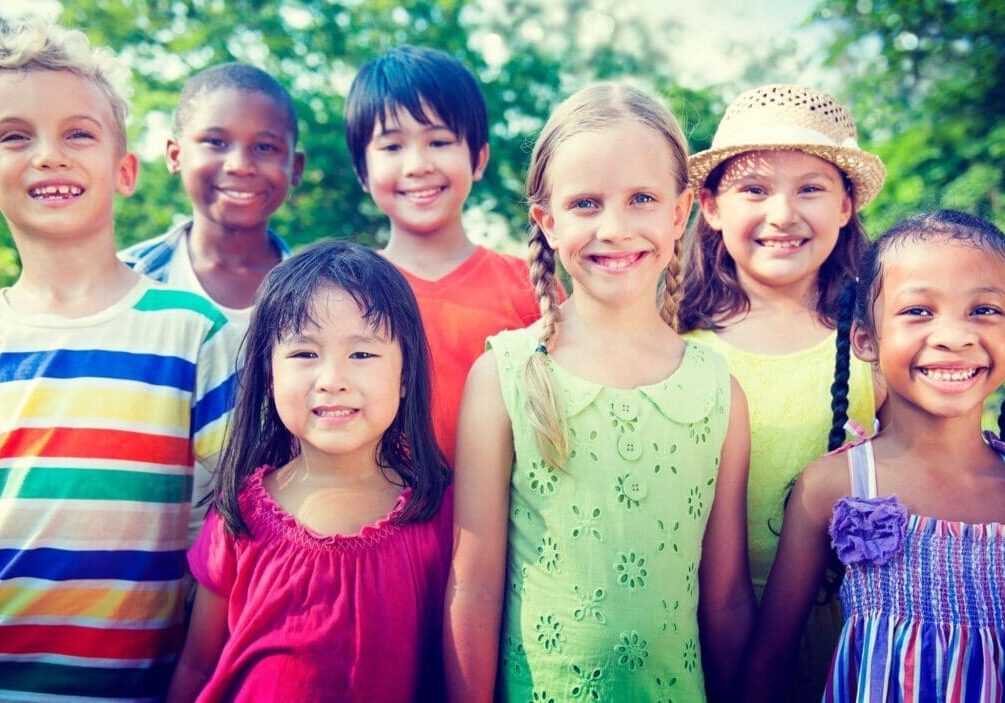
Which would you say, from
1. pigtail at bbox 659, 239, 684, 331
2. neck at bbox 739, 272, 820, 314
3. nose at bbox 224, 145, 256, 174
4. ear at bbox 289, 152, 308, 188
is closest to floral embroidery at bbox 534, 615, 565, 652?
pigtail at bbox 659, 239, 684, 331

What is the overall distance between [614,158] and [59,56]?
157cm

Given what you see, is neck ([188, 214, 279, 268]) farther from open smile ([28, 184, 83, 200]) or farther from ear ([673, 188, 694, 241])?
ear ([673, 188, 694, 241])

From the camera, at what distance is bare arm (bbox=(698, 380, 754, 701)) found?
2.37m

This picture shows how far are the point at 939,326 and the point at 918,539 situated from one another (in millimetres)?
524

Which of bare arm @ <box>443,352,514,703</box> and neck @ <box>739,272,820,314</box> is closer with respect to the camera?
bare arm @ <box>443,352,514,703</box>

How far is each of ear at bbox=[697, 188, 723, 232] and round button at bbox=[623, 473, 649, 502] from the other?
1.09 meters

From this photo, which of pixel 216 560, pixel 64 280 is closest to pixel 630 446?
pixel 216 560

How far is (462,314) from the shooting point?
9.98 ft

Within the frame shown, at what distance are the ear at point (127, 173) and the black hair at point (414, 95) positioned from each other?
2.89 ft

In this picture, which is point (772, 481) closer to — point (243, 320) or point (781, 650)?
point (781, 650)

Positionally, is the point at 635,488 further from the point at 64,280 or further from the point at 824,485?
the point at 64,280

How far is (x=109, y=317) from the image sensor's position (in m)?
2.47

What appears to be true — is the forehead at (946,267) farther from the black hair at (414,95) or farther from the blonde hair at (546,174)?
the black hair at (414,95)

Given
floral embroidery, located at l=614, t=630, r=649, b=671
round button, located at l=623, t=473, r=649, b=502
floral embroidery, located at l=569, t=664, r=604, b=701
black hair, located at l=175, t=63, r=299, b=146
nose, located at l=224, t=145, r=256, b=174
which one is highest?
black hair, located at l=175, t=63, r=299, b=146
